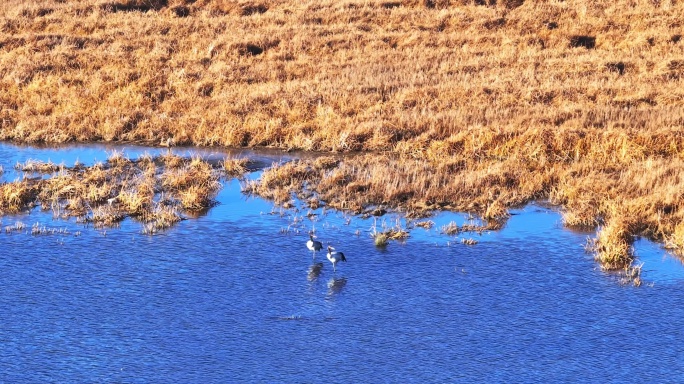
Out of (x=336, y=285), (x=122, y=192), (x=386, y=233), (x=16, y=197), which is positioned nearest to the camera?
(x=336, y=285)

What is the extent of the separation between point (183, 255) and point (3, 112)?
1275 centimetres

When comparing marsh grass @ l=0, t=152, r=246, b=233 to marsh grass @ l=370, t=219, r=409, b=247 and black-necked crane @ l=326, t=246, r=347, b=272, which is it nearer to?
marsh grass @ l=370, t=219, r=409, b=247

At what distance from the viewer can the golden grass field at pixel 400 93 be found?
61.9 feet

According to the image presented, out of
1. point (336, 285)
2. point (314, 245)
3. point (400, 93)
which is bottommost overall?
point (400, 93)

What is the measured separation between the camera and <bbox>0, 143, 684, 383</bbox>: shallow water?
11562 millimetres

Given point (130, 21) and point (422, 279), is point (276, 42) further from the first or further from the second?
point (422, 279)

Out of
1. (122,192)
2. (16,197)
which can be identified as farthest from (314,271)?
(16,197)

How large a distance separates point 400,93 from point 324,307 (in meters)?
13.8

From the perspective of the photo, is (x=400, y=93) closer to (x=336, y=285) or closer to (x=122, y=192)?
(x=122, y=192)

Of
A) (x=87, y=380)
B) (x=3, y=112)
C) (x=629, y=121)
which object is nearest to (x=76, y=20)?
(x=3, y=112)

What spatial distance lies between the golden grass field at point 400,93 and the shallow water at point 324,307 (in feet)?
4.76

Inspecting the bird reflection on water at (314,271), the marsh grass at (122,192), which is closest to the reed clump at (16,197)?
the marsh grass at (122,192)

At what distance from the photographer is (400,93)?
26.4 metres

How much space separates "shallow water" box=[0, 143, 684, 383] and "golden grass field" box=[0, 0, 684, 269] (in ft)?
4.76
